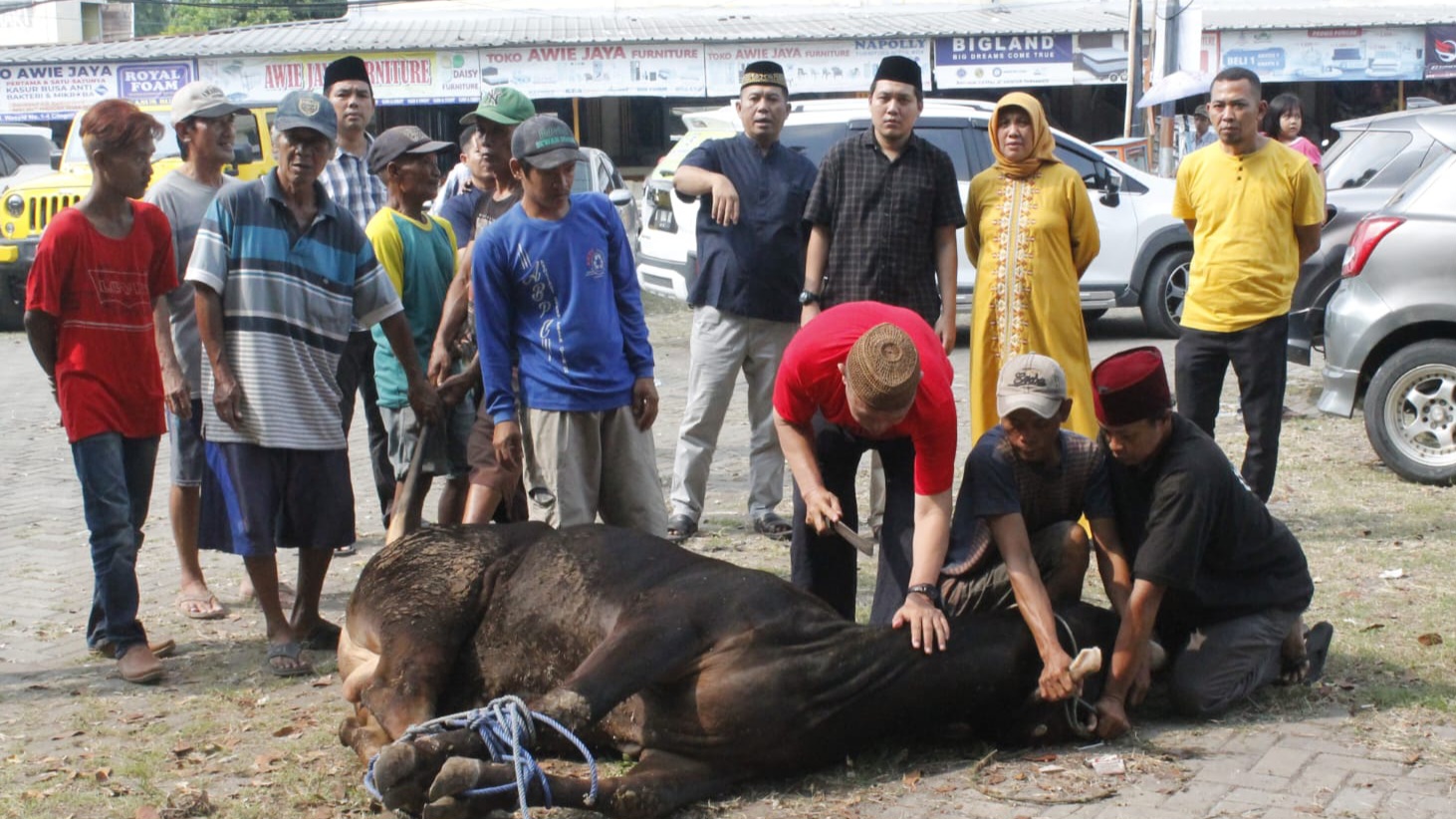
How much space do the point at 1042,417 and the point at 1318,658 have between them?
1436mm

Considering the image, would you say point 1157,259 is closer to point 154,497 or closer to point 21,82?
point 154,497

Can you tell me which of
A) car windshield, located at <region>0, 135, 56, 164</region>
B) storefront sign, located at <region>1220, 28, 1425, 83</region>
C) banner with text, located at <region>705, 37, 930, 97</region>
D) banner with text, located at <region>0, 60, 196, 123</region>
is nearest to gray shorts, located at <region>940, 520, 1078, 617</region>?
car windshield, located at <region>0, 135, 56, 164</region>

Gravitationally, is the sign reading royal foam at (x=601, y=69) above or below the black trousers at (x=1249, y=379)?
above

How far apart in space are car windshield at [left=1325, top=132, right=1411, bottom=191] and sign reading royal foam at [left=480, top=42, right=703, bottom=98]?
1534 cm

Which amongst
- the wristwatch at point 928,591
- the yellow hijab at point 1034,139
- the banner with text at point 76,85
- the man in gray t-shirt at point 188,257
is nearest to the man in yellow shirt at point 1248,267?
the yellow hijab at point 1034,139

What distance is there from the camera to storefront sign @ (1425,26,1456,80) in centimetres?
2536

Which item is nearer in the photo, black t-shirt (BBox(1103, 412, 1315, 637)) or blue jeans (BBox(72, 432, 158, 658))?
black t-shirt (BBox(1103, 412, 1315, 637))

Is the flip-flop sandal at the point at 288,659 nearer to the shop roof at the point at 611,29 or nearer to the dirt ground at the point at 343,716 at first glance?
the dirt ground at the point at 343,716

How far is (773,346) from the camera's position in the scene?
24.1 feet

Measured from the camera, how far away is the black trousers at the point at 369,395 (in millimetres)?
6570

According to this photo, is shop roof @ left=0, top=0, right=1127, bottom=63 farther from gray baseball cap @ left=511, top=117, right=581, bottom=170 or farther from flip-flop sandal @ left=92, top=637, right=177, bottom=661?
flip-flop sandal @ left=92, top=637, right=177, bottom=661

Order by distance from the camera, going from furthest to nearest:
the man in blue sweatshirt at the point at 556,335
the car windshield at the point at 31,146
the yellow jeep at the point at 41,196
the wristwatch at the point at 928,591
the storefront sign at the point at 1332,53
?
the storefront sign at the point at 1332,53, the car windshield at the point at 31,146, the yellow jeep at the point at 41,196, the man in blue sweatshirt at the point at 556,335, the wristwatch at the point at 928,591

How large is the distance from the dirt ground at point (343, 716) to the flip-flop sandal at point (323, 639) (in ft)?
0.56

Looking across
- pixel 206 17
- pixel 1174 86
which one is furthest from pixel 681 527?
pixel 206 17
